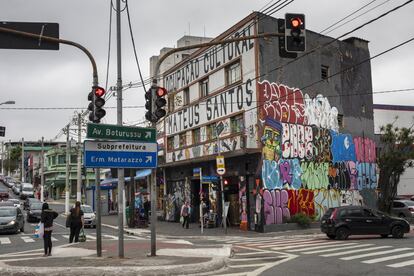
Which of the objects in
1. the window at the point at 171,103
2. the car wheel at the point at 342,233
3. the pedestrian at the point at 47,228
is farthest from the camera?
the window at the point at 171,103

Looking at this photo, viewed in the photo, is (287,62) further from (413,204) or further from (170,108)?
(413,204)

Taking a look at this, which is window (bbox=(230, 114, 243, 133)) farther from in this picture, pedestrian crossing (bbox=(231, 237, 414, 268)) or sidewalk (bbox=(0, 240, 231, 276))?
sidewalk (bbox=(0, 240, 231, 276))

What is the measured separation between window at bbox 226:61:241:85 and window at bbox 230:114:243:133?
7.23 feet

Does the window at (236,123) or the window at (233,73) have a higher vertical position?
the window at (233,73)

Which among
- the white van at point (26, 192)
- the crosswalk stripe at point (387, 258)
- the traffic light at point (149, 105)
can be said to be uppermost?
the traffic light at point (149, 105)

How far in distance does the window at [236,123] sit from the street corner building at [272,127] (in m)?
0.06

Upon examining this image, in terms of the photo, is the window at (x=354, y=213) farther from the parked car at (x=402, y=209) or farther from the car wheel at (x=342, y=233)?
the parked car at (x=402, y=209)

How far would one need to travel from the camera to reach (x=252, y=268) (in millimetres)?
13789

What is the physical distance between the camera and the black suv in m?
23.3

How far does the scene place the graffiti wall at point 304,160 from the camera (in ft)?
93.9

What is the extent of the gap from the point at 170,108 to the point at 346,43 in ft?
44.8

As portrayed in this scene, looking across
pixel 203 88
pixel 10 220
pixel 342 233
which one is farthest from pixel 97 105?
pixel 203 88

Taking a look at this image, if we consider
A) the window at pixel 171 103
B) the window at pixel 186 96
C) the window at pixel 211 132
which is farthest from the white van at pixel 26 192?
the window at pixel 211 132

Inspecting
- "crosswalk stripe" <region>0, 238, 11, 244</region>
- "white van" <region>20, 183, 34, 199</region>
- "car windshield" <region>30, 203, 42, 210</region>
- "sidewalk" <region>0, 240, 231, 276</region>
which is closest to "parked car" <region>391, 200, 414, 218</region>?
"sidewalk" <region>0, 240, 231, 276</region>
